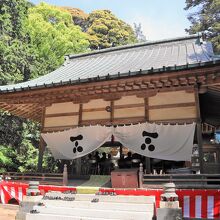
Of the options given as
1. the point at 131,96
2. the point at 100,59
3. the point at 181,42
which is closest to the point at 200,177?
the point at 131,96

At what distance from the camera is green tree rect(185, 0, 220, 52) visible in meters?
31.4

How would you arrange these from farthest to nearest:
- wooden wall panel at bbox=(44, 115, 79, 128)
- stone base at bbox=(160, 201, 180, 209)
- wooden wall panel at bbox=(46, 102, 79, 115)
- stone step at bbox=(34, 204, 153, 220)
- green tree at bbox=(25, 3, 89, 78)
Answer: green tree at bbox=(25, 3, 89, 78), wooden wall panel at bbox=(46, 102, 79, 115), wooden wall panel at bbox=(44, 115, 79, 128), stone base at bbox=(160, 201, 180, 209), stone step at bbox=(34, 204, 153, 220)

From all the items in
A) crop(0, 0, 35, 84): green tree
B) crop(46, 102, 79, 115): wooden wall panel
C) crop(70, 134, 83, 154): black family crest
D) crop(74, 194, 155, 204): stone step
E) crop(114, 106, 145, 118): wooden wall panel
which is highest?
crop(0, 0, 35, 84): green tree

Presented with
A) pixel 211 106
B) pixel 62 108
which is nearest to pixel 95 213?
pixel 62 108

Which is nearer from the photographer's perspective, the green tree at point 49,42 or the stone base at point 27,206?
the stone base at point 27,206

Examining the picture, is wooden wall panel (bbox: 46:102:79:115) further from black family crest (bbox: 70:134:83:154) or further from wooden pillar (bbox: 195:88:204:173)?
wooden pillar (bbox: 195:88:204:173)

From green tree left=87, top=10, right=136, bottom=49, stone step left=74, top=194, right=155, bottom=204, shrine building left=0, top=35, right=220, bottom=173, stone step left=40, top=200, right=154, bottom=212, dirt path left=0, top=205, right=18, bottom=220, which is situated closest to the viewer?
stone step left=40, top=200, right=154, bottom=212

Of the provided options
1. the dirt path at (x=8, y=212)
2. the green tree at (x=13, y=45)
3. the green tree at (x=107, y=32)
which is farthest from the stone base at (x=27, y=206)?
the green tree at (x=107, y=32)

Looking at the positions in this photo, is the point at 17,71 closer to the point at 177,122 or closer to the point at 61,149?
the point at 61,149

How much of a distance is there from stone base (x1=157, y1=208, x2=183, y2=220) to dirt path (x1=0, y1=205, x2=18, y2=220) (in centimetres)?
436

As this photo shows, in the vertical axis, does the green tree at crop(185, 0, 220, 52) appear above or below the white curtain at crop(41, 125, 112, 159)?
above

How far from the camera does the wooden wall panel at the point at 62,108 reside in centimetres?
1172

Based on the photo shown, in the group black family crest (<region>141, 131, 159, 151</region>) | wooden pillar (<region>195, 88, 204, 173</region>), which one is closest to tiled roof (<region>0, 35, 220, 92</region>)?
wooden pillar (<region>195, 88, 204, 173</region>)

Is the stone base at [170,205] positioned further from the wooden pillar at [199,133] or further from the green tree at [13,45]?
the green tree at [13,45]
